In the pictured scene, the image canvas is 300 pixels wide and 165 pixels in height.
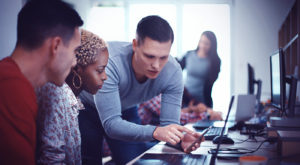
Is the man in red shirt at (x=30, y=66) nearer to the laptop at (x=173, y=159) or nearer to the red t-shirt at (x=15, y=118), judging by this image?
the red t-shirt at (x=15, y=118)

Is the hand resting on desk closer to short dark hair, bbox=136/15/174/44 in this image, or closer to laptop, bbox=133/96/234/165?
laptop, bbox=133/96/234/165

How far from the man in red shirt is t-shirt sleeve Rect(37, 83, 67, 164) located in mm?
118

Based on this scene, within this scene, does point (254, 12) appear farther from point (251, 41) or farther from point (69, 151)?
point (69, 151)

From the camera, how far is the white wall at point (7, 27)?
266 cm

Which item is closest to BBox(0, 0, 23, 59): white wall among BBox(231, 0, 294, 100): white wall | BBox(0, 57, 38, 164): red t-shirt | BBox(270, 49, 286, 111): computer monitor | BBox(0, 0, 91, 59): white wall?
BBox(0, 0, 91, 59): white wall

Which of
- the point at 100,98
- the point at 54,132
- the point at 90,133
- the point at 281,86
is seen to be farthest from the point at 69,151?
the point at 281,86

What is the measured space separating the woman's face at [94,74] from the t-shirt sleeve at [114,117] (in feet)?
0.32

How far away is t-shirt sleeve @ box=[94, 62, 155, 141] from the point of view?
4.67 feet

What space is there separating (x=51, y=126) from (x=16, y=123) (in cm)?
28

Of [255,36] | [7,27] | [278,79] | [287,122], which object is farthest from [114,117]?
[255,36]

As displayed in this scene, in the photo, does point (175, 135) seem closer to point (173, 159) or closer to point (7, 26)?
point (173, 159)

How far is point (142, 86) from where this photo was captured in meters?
1.76

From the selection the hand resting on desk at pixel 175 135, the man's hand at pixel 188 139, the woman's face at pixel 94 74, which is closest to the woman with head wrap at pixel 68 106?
the woman's face at pixel 94 74

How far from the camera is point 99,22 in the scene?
6426mm
